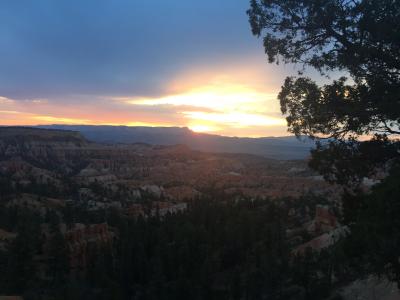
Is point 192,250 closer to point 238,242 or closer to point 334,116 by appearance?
point 238,242

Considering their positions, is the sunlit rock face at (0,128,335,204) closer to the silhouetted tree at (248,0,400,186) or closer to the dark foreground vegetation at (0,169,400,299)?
the dark foreground vegetation at (0,169,400,299)

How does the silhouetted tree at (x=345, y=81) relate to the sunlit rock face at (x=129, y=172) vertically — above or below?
above

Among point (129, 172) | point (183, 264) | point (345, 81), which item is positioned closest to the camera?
point (345, 81)

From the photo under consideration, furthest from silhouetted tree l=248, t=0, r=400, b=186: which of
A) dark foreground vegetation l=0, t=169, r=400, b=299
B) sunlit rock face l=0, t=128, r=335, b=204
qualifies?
sunlit rock face l=0, t=128, r=335, b=204

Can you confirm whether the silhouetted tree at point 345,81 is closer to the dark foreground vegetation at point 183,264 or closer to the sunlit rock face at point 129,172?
the dark foreground vegetation at point 183,264

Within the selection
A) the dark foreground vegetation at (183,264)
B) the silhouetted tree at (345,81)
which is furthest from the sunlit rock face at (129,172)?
the silhouetted tree at (345,81)

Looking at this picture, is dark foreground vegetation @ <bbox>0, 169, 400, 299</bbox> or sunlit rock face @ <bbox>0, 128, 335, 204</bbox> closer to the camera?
dark foreground vegetation @ <bbox>0, 169, 400, 299</bbox>

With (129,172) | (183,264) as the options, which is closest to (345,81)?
(183,264)

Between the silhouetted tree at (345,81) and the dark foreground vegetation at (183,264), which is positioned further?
the dark foreground vegetation at (183,264)

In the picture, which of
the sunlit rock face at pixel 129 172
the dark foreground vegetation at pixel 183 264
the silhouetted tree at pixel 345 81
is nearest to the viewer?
the silhouetted tree at pixel 345 81

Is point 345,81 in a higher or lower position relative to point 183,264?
higher

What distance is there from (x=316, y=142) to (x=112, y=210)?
2501 inches

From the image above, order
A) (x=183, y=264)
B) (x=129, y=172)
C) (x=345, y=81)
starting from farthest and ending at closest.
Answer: (x=129, y=172) → (x=183, y=264) → (x=345, y=81)

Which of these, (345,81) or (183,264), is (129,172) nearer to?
(183,264)
